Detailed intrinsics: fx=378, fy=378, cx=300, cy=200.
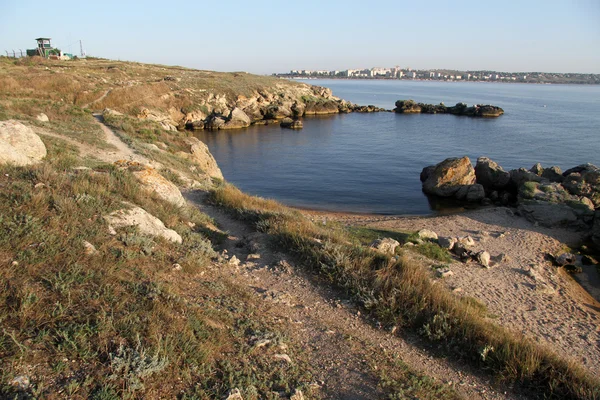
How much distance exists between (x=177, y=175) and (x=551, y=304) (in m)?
16.1

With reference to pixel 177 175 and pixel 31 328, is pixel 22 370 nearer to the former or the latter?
pixel 31 328

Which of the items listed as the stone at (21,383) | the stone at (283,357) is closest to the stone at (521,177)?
the stone at (283,357)

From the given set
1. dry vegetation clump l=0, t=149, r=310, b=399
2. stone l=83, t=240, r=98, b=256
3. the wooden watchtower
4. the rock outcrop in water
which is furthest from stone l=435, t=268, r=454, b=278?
the wooden watchtower

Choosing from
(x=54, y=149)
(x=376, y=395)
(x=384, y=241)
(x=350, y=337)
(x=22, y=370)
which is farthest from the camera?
(x=54, y=149)

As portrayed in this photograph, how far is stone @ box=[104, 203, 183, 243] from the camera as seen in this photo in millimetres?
8797

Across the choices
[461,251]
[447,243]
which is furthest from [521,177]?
[461,251]

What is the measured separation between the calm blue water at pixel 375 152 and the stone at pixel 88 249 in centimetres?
2181

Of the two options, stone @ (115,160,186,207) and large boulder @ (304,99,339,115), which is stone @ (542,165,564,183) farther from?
large boulder @ (304,99,339,115)

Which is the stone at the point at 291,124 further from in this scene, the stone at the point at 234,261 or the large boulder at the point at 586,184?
the stone at the point at 234,261

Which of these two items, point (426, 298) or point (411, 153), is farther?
point (411, 153)

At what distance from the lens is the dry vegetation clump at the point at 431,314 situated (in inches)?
Answer: 244

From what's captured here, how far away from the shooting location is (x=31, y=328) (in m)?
4.88

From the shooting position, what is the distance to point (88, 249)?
7113 mm

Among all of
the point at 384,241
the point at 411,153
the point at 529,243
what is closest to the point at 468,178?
the point at 529,243
